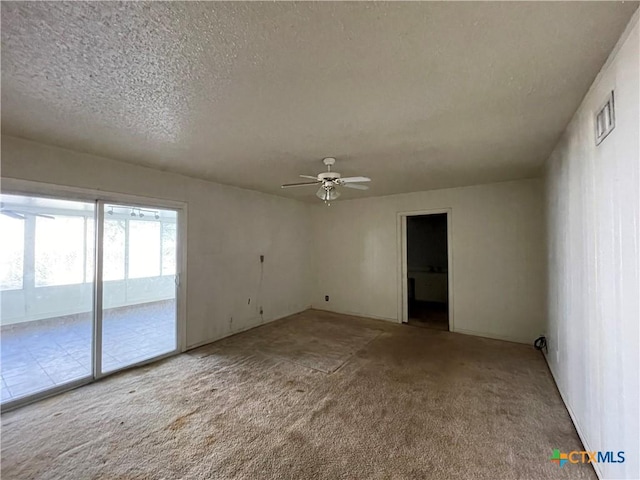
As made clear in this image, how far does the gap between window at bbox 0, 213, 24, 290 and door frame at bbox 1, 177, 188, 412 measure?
0.94 feet

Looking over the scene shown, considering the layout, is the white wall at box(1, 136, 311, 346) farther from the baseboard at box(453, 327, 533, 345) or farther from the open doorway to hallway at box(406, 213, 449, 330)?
the baseboard at box(453, 327, 533, 345)

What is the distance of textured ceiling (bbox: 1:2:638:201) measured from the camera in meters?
1.14

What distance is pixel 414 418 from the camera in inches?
88.1

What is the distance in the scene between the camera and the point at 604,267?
1.57 meters

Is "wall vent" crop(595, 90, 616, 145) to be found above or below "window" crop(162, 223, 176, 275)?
above

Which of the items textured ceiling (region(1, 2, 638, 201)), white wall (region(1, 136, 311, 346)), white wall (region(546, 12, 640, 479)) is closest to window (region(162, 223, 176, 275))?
white wall (region(1, 136, 311, 346))

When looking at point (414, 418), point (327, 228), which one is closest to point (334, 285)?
point (327, 228)

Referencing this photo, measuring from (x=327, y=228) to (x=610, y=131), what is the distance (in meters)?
4.82

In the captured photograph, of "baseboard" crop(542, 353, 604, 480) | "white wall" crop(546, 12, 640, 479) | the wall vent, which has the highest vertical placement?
the wall vent

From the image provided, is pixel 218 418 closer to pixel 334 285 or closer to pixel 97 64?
pixel 97 64

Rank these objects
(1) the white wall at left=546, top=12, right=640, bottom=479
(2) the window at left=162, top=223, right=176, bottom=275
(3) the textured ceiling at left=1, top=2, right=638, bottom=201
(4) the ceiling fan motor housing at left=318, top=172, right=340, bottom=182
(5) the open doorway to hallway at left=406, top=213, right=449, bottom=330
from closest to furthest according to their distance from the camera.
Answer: (3) the textured ceiling at left=1, top=2, right=638, bottom=201
(1) the white wall at left=546, top=12, right=640, bottom=479
(4) the ceiling fan motor housing at left=318, top=172, right=340, bottom=182
(2) the window at left=162, top=223, right=176, bottom=275
(5) the open doorway to hallway at left=406, top=213, right=449, bottom=330

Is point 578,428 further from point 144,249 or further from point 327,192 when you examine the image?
point 144,249

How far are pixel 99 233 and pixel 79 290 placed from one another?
0.64 metres

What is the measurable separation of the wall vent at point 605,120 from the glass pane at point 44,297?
14.5 ft
